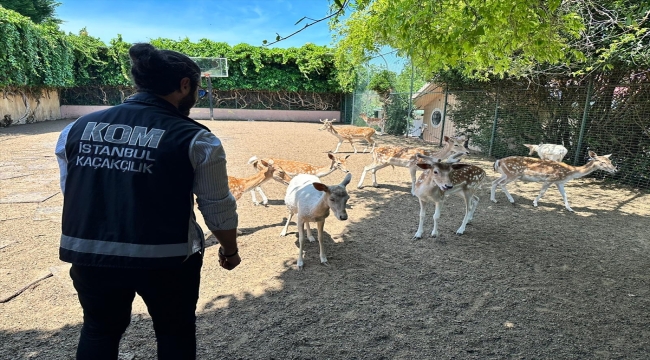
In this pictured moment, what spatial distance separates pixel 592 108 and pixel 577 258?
6461 mm

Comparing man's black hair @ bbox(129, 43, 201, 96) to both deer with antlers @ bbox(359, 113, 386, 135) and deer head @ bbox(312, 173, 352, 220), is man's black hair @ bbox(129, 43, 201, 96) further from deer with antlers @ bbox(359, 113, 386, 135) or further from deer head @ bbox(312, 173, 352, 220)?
deer with antlers @ bbox(359, 113, 386, 135)

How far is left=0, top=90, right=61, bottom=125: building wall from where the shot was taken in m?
16.0

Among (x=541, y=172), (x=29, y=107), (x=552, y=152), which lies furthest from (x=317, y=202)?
(x=29, y=107)

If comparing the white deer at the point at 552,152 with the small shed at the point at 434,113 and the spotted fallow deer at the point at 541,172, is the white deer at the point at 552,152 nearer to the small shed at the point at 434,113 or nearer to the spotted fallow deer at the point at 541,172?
the spotted fallow deer at the point at 541,172

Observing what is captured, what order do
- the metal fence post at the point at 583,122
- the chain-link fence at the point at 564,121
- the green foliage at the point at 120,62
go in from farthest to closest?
the green foliage at the point at 120,62 < the metal fence post at the point at 583,122 < the chain-link fence at the point at 564,121

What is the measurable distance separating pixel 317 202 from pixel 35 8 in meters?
36.9

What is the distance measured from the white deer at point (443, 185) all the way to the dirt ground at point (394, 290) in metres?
0.26

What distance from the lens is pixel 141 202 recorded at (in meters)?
1.50

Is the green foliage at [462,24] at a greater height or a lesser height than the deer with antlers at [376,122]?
greater

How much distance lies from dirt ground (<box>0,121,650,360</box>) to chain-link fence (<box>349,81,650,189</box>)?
304cm

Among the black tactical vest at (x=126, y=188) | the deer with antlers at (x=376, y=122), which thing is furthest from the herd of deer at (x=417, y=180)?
the deer with antlers at (x=376, y=122)

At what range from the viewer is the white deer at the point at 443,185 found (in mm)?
4672

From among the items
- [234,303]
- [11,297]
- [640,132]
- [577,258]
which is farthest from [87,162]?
[640,132]

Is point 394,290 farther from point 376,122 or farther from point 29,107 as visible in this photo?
point 29,107
